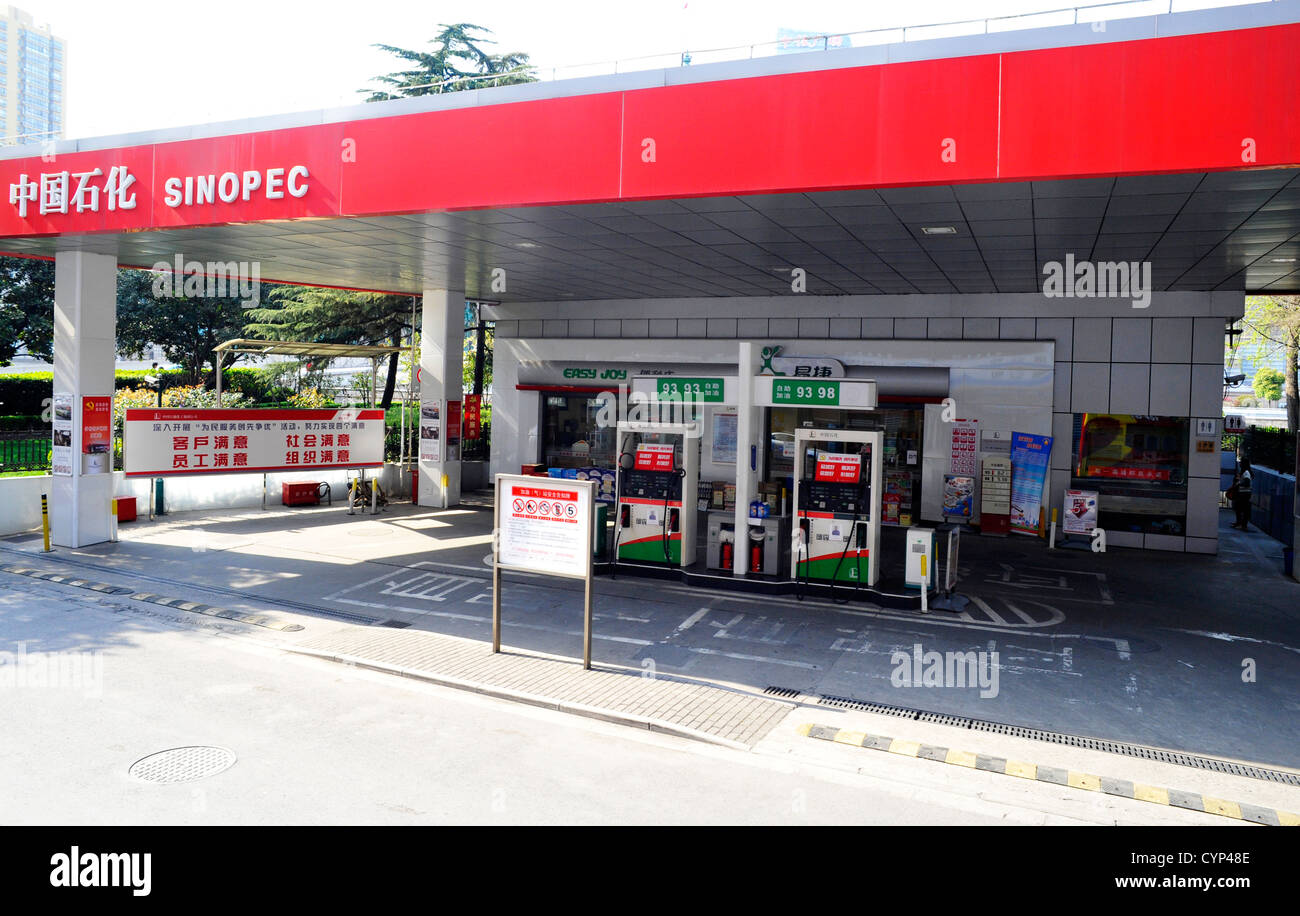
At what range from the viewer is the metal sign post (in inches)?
368

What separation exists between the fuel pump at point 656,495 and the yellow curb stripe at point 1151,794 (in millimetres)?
7707

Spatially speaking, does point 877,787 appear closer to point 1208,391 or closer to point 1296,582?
point 1296,582

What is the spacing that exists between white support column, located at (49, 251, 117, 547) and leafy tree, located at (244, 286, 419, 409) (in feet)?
36.5

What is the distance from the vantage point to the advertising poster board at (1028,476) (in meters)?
18.1

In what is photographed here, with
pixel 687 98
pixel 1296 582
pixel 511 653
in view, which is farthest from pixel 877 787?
pixel 1296 582

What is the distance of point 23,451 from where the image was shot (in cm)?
1730

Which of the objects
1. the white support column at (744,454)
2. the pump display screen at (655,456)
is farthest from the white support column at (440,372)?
the white support column at (744,454)

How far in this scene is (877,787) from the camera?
21.1 feet

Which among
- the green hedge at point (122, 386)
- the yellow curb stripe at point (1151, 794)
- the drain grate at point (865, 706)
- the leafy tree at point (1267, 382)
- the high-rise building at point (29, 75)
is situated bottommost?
the yellow curb stripe at point (1151, 794)

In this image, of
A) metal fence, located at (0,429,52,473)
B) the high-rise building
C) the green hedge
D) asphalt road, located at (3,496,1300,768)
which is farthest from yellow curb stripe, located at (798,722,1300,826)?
the high-rise building

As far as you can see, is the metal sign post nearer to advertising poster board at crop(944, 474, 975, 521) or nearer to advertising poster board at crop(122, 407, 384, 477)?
advertising poster board at crop(122, 407, 384, 477)

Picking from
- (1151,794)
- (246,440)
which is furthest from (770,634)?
(246,440)

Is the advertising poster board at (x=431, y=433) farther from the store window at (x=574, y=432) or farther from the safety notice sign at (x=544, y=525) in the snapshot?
the safety notice sign at (x=544, y=525)

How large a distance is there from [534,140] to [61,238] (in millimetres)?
8476
